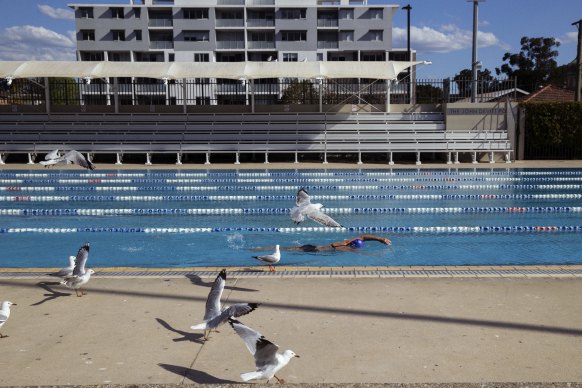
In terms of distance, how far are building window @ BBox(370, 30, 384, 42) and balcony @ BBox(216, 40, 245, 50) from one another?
1295cm

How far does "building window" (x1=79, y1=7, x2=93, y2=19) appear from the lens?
53562 millimetres

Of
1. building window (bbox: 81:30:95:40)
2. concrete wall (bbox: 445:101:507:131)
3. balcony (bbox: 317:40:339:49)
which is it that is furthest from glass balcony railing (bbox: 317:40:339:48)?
concrete wall (bbox: 445:101:507:131)

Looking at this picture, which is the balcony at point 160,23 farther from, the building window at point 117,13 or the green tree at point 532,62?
the green tree at point 532,62

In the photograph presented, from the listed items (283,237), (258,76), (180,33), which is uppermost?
(180,33)

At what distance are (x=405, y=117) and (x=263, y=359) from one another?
19473 mm

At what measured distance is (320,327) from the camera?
14.1 feet

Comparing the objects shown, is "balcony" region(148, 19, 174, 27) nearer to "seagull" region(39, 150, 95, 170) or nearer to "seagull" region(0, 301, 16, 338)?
"seagull" region(39, 150, 95, 170)

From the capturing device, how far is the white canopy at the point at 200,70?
21.4 m

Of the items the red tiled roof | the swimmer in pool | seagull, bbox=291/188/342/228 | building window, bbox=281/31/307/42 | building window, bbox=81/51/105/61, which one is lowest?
the swimmer in pool

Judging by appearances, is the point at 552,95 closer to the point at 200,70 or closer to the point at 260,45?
the point at 200,70

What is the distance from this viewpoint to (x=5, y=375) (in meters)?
3.46

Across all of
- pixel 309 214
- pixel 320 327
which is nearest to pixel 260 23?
pixel 309 214

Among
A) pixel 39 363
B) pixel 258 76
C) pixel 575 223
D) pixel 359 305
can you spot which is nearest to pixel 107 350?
pixel 39 363

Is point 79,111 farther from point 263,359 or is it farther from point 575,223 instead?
point 263,359
